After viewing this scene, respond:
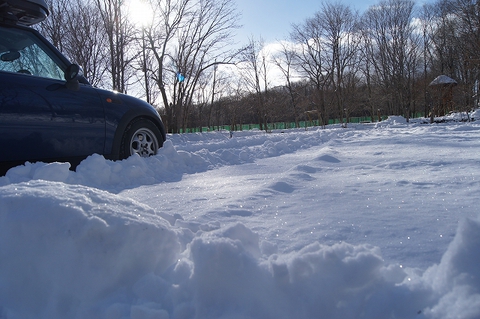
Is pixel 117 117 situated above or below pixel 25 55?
below

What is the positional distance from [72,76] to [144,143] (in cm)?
112

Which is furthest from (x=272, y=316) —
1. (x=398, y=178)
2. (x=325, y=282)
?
(x=398, y=178)

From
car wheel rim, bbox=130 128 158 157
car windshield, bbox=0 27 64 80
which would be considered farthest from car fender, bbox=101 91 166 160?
car windshield, bbox=0 27 64 80

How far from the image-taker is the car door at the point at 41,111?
8.64 feet

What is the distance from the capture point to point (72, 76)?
306 centimetres

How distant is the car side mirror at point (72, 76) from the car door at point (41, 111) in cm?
5

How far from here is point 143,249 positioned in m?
1.12

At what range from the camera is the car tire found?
3566 mm

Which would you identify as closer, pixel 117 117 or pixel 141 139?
pixel 117 117

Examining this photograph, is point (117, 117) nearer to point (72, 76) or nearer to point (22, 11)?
point (72, 76)

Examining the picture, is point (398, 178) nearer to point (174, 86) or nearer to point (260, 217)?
point (260, 217)

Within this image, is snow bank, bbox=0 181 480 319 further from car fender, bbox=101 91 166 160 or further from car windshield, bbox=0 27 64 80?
car windshield, bbox=0 27 64 80

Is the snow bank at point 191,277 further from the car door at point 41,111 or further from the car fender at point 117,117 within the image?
the car fender at point 117,117

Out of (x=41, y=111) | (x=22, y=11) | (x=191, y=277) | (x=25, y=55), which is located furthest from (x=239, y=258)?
(x=22, y=11)
